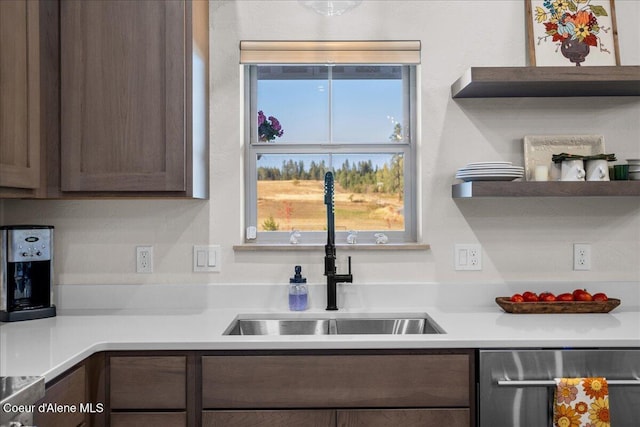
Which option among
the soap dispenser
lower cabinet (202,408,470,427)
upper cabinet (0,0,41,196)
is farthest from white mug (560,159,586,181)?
upper cabinet (0,0,41,196)

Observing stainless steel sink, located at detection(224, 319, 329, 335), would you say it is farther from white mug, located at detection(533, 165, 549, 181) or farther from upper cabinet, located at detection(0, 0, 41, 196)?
white mug, located at detection(533, 165, 549, 181)

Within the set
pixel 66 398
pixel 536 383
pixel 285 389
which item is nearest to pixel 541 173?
pixel 536 383

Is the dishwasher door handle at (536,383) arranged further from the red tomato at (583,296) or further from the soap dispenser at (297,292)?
the soap dispenser at (297,292)

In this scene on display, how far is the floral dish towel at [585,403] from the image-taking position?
1.67 m

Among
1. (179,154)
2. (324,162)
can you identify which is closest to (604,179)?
(324,162)

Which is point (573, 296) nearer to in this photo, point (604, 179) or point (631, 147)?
point (604, 179)

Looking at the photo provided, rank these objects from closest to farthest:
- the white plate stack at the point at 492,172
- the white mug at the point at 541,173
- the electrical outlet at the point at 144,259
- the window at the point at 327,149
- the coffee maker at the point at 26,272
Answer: the coffee maker at the point at 26,272 < the white plate stack at the point at 492,172 < the white mug at the point at 541,173 < the electrical outlet at the point at 144,259 < the window at the point at 327,149

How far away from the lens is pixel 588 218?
2359 millimetres

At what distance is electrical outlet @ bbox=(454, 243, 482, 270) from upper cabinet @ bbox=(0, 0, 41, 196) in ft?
5.53

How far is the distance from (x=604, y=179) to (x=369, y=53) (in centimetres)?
109

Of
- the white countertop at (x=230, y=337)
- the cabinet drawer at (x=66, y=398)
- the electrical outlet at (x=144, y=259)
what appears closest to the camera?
the cabinet drawer at (x=66, y=398)

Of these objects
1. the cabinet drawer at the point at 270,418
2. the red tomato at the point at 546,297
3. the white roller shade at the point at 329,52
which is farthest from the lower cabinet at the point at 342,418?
the white roller shade at the point at 329,52

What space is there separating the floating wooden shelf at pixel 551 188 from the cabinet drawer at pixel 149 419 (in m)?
1.31

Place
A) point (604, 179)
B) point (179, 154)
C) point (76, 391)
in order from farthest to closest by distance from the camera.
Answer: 1. point (604, 179)
2. point (179, 154)
3. point (76, 391)
